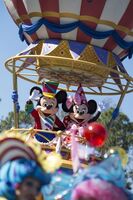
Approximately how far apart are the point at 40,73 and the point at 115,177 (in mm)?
6716

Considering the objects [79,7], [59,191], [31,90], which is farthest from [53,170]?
[31,90]

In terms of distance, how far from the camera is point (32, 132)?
8.24 metres

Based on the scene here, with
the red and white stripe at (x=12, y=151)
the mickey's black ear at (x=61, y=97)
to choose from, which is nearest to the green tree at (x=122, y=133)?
the mickey's black ear at (x=61, y=97)

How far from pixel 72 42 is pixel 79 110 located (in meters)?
1.19

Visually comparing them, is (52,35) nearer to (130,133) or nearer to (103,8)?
(103,8)

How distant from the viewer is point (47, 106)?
32.4 ft

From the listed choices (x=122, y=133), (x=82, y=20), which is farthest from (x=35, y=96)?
(x=122, y=133)

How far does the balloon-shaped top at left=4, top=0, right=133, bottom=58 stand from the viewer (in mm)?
9312

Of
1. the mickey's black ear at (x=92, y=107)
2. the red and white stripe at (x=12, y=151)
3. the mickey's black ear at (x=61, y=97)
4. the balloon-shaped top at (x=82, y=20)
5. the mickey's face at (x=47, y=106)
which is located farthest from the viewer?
the mickey's black ear at (x=61, y=97)

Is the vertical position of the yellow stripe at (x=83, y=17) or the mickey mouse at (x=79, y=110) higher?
the yellow stripe at (x=83, y=17)

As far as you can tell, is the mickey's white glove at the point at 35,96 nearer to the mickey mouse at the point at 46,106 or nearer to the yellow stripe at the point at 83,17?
the mickey mouse at the point at 46,106

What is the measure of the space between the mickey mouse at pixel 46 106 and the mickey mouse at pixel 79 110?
0.15 meters

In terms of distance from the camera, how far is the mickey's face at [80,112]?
32.3 ft

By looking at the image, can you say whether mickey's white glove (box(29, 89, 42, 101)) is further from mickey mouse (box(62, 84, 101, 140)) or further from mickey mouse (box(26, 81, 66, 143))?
mickey mouse (box(62, 84, 101, 140))
